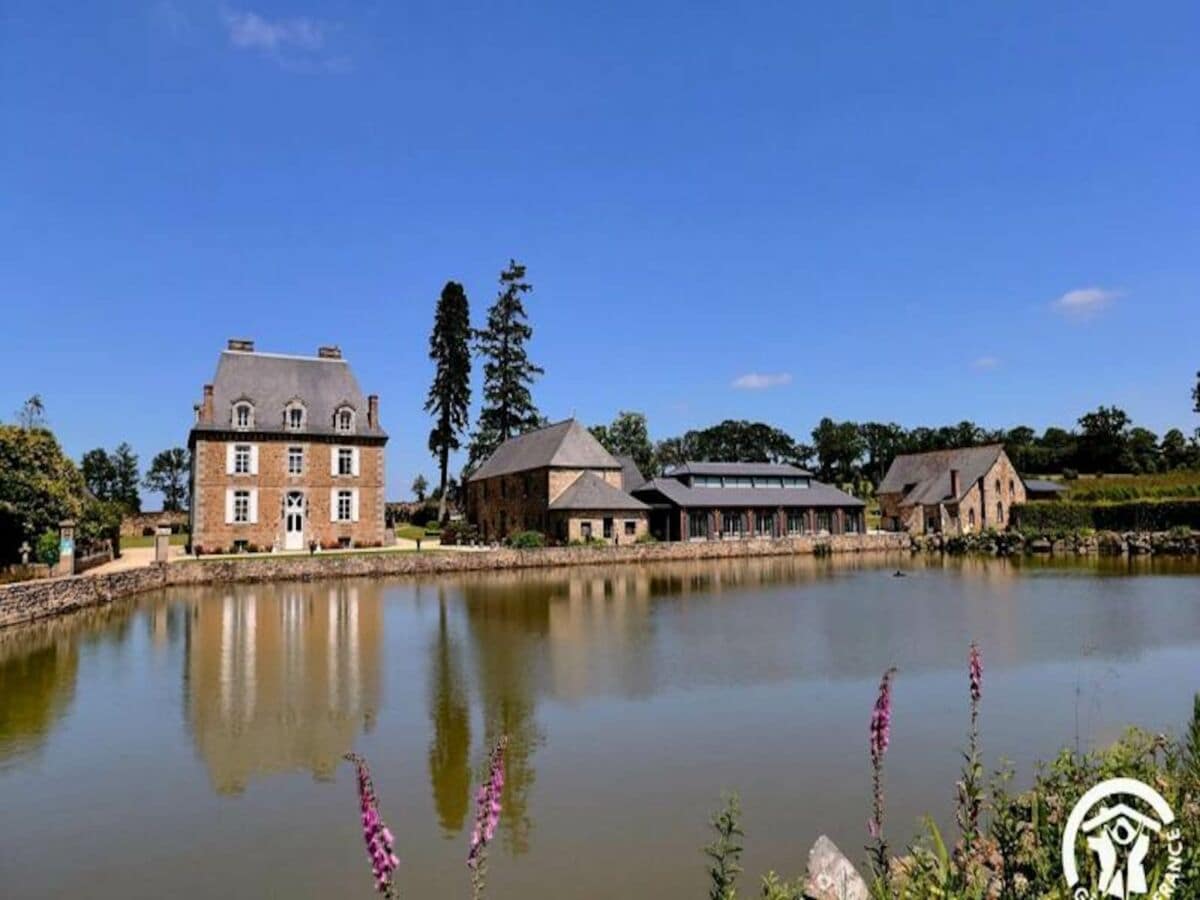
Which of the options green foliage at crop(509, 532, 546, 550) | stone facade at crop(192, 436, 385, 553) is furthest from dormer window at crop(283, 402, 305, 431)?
green foliage at crop(509, 532, 546, 550)

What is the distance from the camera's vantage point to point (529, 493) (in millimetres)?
41781

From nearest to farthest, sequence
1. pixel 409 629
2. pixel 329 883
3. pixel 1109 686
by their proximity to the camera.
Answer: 1. pixel 329 883
2. pixel 1109 686
3. pixel 409 629

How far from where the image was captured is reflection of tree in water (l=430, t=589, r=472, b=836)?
23.8ft

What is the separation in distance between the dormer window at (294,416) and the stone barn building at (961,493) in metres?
34.6

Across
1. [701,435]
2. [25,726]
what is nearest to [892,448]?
[701,435]

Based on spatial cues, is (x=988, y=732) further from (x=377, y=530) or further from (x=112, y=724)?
(x=377, y=530)

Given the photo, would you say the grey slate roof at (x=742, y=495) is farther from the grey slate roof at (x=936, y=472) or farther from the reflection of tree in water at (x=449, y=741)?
the reflection of tree in water at (x=449, y=741)

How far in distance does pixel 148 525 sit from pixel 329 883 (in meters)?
54.6

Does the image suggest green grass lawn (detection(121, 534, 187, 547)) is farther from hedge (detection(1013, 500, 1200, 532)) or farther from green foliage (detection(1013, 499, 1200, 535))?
hedge (detection(1013, 500, 1200, 532))

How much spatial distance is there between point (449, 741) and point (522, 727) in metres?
0.91

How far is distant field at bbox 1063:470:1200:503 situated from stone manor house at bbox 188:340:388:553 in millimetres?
40514

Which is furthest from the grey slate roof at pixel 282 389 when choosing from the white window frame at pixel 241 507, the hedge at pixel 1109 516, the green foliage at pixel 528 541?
the hedge at pixel 1109 516

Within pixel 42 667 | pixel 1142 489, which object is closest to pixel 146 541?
pixel 42 667

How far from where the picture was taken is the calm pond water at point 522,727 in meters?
6.32
